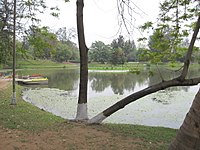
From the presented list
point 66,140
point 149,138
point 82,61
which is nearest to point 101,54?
point 82,61

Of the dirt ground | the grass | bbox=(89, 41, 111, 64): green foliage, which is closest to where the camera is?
the dirt ground

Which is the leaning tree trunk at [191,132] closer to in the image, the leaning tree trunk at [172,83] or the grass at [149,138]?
the grass at [149,138]

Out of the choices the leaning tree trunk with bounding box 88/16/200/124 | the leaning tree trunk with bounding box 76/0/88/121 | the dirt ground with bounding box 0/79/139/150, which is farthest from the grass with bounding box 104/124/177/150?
the leaning tree trunk with bounding box 76/0/88/121

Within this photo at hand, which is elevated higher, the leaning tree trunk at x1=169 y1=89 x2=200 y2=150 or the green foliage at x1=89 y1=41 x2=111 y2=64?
the green foliage at x1=89 y1=41 x2=111 y2=64

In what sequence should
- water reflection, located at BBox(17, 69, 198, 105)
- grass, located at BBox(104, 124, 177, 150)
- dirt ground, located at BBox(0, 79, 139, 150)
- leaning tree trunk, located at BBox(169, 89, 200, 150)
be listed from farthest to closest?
1. water reflection, located at BBox(17, 69, 198, 105)
2. grass, located at BBox(104, 124, 177, 150)
3. dirt ground, located at BBox(0, 79, 139, 150)
4. leaning tree trunk, located at BBox(169, 89, 200, 150)

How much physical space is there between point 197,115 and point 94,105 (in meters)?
10.7

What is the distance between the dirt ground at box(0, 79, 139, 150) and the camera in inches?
166

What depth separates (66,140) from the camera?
4598 millimetres

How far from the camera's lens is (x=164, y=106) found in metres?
11.8

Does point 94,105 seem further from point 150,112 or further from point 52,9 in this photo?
point 52,9

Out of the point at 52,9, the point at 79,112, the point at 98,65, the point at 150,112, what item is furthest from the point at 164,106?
the point at 98,65

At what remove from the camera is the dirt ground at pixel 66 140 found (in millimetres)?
4223

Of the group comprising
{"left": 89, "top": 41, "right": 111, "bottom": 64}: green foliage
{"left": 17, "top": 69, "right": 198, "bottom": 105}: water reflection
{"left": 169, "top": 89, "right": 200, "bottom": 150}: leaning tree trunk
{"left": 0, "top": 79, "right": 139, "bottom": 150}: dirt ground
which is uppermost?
{"left": 89, "top": 41, "right": 111, "bottom": 64}: green foliage

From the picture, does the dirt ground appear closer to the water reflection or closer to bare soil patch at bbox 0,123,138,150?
bare soil patch at bbox 0,123,138,150
